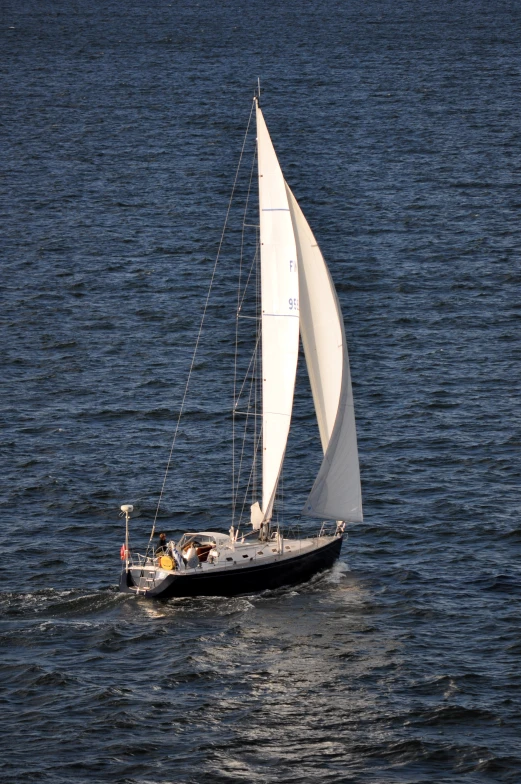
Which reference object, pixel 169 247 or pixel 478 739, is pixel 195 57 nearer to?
pixel 169 247

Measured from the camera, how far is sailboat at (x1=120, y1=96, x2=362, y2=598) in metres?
55.6

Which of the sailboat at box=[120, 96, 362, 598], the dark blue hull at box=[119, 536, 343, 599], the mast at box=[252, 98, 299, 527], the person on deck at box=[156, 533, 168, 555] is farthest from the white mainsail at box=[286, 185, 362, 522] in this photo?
the person on deck at box=[156, 533, 168, 555]

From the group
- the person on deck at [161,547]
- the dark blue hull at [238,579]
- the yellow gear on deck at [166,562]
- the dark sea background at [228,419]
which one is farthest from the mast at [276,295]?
the dark sea background at [228,419]

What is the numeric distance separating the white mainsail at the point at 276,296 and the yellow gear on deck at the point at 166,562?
19.7 feet

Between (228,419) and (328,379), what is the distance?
19.3 metres

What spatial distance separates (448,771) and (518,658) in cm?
860

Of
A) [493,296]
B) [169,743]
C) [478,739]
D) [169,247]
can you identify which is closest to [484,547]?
[478,739]

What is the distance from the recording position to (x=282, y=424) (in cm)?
5756

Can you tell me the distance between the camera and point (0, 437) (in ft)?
242

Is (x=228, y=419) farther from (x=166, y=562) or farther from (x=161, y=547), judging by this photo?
(x=166, y=562)

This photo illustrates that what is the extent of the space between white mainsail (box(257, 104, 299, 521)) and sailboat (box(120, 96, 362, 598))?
4cm

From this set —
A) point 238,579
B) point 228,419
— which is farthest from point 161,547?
point 228,419

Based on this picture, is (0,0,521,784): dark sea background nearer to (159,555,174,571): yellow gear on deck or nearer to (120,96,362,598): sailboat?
(120,96,362,598): sailboat

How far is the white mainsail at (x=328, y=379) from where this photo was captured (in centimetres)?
5650
